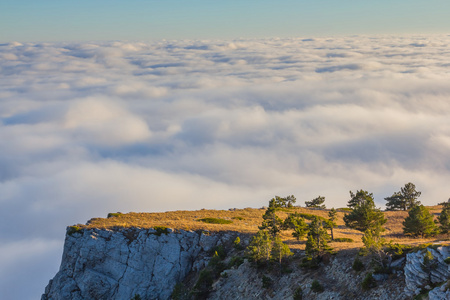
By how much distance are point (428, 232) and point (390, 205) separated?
38974mm

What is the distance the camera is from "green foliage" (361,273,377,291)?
36.5m

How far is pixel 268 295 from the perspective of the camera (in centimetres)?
4419

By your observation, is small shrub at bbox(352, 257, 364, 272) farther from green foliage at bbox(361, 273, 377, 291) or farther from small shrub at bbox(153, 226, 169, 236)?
small shrub at bbox(153, 226, 169, 236)

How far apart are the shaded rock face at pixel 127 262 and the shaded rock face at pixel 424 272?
31.0 meters

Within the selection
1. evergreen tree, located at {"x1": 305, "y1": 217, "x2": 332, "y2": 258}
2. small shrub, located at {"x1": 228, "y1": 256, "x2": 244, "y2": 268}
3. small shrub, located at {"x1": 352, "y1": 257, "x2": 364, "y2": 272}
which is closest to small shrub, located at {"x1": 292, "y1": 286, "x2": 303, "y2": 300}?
evergreen tree, located at {"x1": 305, "y1": 217, "x2": 332, "y2": 258}

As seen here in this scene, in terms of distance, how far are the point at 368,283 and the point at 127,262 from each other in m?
36.7

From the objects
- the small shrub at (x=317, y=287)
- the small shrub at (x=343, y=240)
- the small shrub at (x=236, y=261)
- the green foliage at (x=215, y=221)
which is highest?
the green foliage at (x=215, y=221)

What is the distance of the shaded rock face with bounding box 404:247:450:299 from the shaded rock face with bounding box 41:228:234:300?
30969mm

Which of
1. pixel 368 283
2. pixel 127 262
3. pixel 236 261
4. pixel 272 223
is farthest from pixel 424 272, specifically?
pixel 127 262

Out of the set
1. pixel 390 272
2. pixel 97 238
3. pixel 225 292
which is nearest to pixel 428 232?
pixel 390 272

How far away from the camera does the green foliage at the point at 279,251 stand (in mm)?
46072

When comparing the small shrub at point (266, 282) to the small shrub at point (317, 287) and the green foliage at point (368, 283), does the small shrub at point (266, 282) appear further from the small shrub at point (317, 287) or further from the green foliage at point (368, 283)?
the green foliage at point (368, 283)

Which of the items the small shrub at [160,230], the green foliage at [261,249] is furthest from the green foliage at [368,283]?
the small shrub at [160,230]

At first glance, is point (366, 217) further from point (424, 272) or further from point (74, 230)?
point (74, 230)
